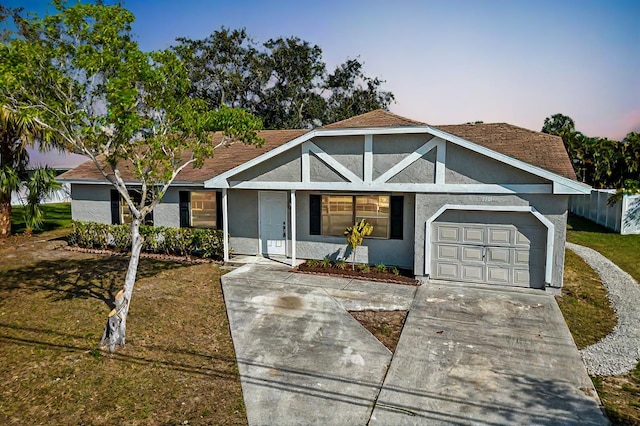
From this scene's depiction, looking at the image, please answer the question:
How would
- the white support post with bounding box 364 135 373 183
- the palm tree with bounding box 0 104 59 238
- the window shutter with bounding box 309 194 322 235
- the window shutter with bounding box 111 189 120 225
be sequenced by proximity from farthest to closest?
the palm tree with bounding box 0 104 59 238 < the window shutter with bounding box 111 189 120 225 < the window shutter with bounding box 309 194 322 235 < the white support post with bounding box 364 135 373 183

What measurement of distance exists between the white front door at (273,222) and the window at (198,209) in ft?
5.84

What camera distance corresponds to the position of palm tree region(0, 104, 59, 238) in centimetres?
1628

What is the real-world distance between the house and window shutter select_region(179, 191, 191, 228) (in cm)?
17

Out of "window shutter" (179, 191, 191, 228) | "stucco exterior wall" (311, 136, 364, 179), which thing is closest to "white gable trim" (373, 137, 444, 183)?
"stucco exterior wall" (311, 136, 364, 179)

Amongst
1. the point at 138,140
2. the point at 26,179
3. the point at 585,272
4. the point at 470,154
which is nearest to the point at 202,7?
the point at 26,179

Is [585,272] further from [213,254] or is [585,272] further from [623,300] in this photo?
[213,254]

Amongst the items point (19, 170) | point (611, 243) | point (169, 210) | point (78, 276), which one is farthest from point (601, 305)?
point (19, 170)

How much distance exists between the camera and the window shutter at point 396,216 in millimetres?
11961

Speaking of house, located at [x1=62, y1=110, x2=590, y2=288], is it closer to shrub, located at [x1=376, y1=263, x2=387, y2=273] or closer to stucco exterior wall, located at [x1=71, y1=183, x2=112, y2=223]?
shrub, located at [x1=376, y1=263, x2=387, y2=273]

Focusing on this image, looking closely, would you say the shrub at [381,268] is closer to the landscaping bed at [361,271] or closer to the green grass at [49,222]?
the landscaping bed at [361,271]

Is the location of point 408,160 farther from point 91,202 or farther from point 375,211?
point 91,202

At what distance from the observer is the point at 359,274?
11594 mm

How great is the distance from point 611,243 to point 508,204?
10.2 metres

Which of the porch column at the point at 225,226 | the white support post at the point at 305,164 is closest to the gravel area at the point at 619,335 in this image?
the white support post at the point at 305,164
